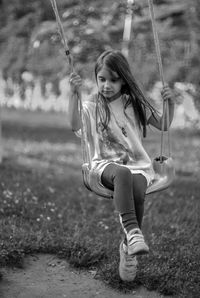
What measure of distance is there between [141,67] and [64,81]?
1.88 meters

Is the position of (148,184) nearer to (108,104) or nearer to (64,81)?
(108,104)

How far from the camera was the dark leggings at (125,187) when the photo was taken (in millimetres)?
3279

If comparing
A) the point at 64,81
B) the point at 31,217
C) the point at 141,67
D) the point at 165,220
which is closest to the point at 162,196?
the point at 165,220

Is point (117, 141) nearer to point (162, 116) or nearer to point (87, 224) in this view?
point (162, 116)

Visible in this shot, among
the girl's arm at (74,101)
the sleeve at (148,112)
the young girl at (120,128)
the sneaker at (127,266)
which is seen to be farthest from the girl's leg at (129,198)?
the sleeve at (148,112)

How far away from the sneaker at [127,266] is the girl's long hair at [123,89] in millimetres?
855

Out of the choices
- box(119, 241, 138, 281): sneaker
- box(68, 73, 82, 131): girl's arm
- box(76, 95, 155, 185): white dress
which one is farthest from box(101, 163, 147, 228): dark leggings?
box(68, 73, 82, 131): girl's arm

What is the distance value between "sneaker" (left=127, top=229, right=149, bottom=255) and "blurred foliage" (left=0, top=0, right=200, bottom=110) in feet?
13.3

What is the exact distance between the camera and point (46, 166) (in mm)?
7559

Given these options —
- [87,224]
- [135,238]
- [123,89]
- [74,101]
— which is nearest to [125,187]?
[135,238]

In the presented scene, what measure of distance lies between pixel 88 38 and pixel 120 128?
12.8 feet

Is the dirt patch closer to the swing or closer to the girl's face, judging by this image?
the swing

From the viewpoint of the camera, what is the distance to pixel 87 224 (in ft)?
15.6

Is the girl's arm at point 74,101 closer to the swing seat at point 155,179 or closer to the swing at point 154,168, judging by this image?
the swing at point 154,168
